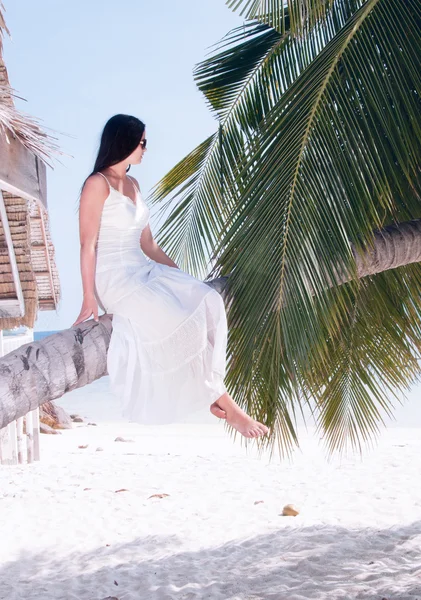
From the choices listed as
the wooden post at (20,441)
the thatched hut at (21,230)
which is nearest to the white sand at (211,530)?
the wooden post at (20,441)

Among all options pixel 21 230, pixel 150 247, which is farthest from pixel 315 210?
pixel 21 230

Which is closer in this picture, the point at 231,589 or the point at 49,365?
the point at 49,365

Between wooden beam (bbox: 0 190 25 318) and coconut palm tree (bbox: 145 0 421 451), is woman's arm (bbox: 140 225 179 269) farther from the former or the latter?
wooden beam (bbox: 0 190 25 318)

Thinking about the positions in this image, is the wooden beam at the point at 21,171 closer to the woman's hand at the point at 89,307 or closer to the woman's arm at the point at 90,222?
the woman's arm at the point at 90,222

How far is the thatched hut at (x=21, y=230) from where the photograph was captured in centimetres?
364

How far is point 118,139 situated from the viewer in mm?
2816

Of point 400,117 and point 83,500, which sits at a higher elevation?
point 400,117

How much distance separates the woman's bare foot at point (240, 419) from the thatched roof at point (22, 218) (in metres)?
1.66

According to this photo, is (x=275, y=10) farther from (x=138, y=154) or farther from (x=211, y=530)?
(x=211, y=530)

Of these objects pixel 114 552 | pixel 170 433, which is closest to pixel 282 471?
pixel 114 552

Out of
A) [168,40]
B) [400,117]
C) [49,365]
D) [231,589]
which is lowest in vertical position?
[231,589]

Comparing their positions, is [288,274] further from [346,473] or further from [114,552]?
[346,473]

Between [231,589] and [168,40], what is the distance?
45887mm

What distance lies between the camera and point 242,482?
7.39 metres
